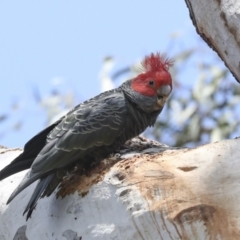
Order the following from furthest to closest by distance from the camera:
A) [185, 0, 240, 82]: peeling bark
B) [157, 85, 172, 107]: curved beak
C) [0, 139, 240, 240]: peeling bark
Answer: [157, 85, 172, 107]: curved beak < [185, 0, 240, 82]: peeling bark < [0, 139, 240, 240]: peeling bark

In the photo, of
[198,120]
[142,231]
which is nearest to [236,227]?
[142,231]

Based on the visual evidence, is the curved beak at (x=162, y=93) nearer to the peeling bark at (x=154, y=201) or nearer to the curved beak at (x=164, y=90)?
the curved beak at (x=164, y=90)

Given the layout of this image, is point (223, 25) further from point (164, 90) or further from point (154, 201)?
point (154, 201)

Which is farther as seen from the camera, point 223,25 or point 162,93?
point 162,93

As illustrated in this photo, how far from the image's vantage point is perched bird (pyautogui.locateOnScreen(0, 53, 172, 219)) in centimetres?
255

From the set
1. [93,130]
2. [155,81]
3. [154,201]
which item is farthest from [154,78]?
[154,201]

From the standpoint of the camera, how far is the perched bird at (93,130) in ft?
8.38

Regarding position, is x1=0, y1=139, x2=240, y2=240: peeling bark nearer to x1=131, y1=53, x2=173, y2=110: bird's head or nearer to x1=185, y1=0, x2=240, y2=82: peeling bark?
x1=185, y1=0, x2=240, y2=82: peeling bark

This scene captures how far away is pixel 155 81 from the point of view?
2982mm

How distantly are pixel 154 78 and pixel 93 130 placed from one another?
447mm

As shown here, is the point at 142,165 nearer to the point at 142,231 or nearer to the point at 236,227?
the point at 142,231

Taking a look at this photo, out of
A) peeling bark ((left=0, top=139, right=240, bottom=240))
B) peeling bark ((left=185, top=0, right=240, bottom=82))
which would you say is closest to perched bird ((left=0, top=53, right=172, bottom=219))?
peeling bark ((left=0, top=139, right=240, bottom=240))

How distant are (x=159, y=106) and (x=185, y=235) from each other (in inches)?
36.7

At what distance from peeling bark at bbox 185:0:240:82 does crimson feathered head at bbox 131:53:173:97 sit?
37 centimetres
